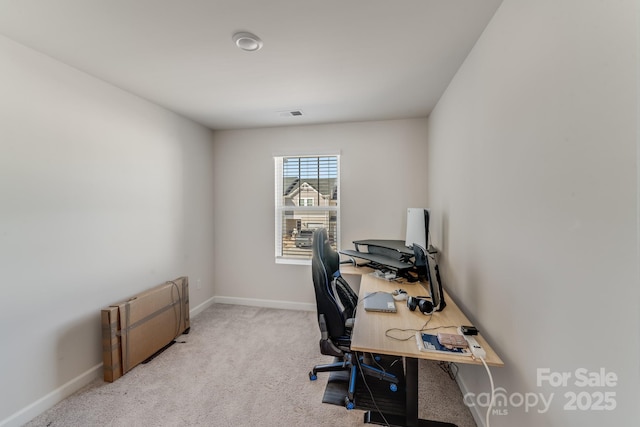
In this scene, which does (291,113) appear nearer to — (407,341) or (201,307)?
(407,341)

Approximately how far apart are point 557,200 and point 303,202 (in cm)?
292

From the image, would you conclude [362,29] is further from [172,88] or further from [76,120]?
[76,120]

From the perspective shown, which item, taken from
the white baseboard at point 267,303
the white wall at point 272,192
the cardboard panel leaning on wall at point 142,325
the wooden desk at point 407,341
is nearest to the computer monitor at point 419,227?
the white wall at point 272,192

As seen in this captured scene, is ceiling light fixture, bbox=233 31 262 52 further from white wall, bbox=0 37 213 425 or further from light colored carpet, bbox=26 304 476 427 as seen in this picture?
light colored carpet, bbox=26 304 476 427

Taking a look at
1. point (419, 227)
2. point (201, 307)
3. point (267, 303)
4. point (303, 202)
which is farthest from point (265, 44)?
point (201, 307)

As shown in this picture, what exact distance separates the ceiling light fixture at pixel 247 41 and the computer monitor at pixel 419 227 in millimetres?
2009

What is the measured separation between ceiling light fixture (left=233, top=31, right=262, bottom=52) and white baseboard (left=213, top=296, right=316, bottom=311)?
2971 millimetres

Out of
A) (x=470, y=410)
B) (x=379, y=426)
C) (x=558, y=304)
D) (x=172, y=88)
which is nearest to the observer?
(x=558, y=304)

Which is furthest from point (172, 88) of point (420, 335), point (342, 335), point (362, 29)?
point (420, 335)

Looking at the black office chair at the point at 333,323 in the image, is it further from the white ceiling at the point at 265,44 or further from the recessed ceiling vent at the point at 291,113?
the recessed ceiling vent at the point at 291,113

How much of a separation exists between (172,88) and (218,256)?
7.53ft

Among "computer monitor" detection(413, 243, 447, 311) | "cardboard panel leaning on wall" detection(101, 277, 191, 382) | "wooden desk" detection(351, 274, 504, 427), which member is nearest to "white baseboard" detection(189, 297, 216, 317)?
"cardboard panel leaning on wall" detection(101, 277, 191, 382)

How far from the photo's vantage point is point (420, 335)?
1433 millimetres

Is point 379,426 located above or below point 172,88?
below
